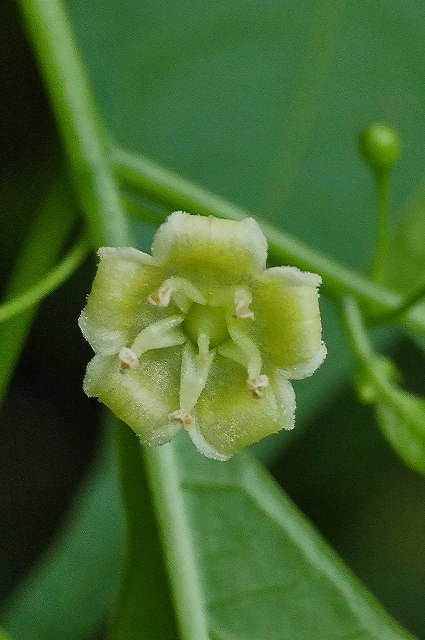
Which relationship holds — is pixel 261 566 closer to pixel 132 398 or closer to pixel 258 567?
pixel 258 567

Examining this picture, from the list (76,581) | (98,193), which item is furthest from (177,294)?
(76,581)

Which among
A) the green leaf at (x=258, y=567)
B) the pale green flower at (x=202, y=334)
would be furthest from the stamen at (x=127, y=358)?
the green leaf at (x=258, y=567)

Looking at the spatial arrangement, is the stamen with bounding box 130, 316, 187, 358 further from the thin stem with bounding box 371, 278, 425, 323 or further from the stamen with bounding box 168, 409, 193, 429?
the thin stem with bounding box 371, 278, 425, 323

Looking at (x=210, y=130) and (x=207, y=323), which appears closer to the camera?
(x=207, y=323)

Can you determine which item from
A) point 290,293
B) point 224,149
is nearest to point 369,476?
point 224,149

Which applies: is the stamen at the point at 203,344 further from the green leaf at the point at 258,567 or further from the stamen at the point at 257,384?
the green leaf at the point at 258,567

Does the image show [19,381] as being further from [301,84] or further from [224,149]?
[301,84]
